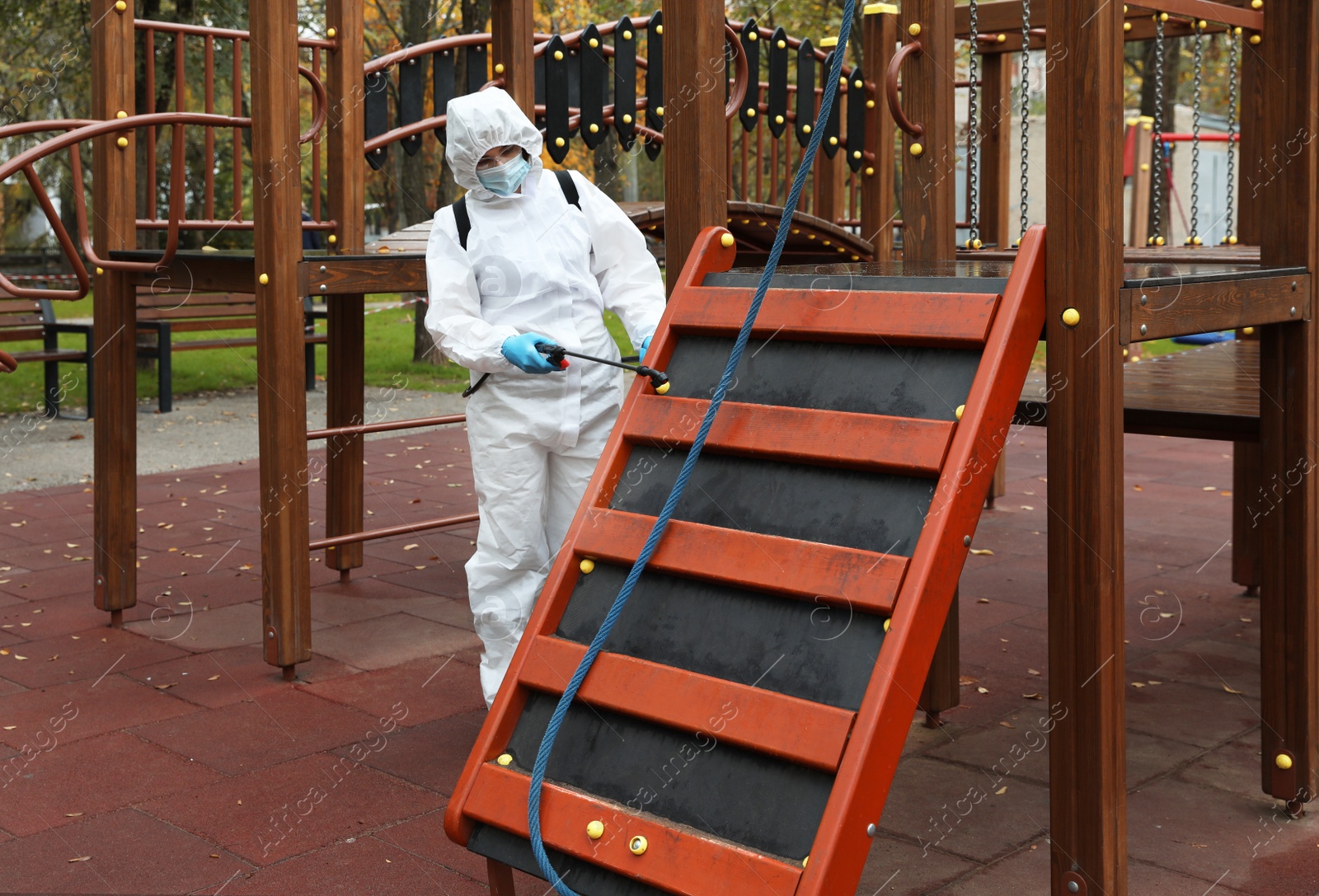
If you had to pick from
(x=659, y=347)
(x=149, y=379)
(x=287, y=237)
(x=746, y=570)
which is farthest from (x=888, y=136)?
(x=149, y=379)

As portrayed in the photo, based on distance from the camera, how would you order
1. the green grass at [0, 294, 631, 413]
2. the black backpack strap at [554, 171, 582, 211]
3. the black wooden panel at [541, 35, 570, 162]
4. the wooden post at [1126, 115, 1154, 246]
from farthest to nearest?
1. the wooden post at [1126, 115, 1154, 246]
2. the green grass at [0, 294, 631, 413]
3. the black wooden panel at [541, 35, 570, 162]
4. the black backpack strap at [554, 171, 582, 211]

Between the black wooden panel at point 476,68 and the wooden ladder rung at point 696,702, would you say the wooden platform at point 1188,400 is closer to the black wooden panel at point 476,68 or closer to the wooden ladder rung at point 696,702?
the wooden ladder rung at point 696,702

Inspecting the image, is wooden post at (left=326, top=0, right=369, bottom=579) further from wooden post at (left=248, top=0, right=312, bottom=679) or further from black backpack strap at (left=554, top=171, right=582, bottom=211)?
black backpack strap at (left=554, top=171, right=582, bottom=211)

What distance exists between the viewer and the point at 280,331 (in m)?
4.11

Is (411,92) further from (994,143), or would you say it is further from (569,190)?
(994,143)

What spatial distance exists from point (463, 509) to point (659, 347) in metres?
4.24

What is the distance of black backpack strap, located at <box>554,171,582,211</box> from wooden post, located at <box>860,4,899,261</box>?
9.30ft

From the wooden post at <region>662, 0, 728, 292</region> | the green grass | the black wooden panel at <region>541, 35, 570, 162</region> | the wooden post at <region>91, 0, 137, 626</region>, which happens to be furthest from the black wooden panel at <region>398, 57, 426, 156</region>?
the green grass

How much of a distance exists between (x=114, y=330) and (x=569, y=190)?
204 centimetres

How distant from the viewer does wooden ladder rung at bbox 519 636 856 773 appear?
84.7 inches

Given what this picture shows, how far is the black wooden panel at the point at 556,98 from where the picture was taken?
5289 mm

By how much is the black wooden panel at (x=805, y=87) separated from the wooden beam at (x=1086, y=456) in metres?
3.96

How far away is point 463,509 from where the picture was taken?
688cm

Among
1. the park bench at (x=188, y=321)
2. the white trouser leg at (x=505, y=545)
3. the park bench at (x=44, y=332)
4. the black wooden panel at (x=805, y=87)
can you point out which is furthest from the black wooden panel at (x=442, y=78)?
the park bench at (x=44, y=332)
